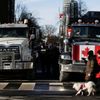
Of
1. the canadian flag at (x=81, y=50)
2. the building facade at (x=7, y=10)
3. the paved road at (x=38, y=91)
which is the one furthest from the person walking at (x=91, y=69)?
the building facade at (x=7, y=10)

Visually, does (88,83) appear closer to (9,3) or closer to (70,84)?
(70,84)

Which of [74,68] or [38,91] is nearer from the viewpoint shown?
[38,91]

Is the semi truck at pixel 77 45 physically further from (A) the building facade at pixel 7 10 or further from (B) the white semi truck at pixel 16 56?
(A) the building facade at pixel 7 10

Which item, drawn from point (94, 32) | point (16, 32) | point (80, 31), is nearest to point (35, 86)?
point (80, 31)

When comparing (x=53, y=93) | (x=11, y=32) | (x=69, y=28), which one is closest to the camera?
(x=53, y=93)

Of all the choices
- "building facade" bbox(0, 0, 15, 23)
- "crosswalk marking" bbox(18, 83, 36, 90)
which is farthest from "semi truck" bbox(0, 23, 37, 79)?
"building facade" bbox(0, 0, 15, 23)

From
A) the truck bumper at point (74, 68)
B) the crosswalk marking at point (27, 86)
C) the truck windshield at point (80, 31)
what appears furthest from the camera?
the truck windshield at point (80, 31)

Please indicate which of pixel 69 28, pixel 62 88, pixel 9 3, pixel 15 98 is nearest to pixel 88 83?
pixel 15 98

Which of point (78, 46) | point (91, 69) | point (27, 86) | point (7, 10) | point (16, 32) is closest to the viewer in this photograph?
point (91, 69)

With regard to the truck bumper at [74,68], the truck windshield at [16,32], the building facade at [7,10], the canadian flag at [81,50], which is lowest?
the building facade at [7,10]

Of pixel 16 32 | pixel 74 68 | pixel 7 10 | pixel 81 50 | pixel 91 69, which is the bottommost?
pixel 7 10

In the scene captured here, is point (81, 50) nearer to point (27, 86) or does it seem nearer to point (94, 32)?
point (94, 32)

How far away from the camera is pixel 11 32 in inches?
991

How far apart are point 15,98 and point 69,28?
312 inches
